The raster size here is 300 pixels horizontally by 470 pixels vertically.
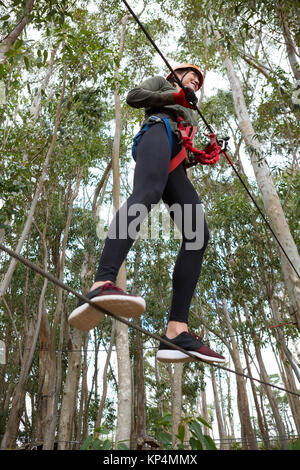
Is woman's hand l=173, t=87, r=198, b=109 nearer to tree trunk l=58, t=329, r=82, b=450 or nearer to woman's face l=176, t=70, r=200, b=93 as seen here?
woman's face l=176, t=70, r=200, b=93

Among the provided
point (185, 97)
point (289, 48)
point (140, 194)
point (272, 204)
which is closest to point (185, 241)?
point (140, 194)

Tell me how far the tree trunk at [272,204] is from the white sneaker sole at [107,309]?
298 centimetres

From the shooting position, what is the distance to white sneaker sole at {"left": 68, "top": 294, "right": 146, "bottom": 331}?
977 millimetres

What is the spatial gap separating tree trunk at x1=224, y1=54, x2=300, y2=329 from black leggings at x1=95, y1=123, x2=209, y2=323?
2.61 metres

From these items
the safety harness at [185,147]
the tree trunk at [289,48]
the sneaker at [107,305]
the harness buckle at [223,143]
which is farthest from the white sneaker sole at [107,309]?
the tree trunk at [289,48]

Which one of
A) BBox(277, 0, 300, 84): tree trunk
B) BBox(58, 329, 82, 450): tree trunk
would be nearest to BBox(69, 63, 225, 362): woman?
BBox(277, 0, 300, 84): tree trunk

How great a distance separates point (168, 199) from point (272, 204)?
3.57 meters

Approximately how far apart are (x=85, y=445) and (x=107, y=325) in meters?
9.58

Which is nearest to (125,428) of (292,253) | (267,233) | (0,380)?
(292,253)

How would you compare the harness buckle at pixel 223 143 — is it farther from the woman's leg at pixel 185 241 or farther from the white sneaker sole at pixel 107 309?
the white sneaker sole at pixel 107 309

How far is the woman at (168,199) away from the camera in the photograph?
3.65 feet

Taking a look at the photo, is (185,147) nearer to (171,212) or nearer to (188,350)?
(171,212)
